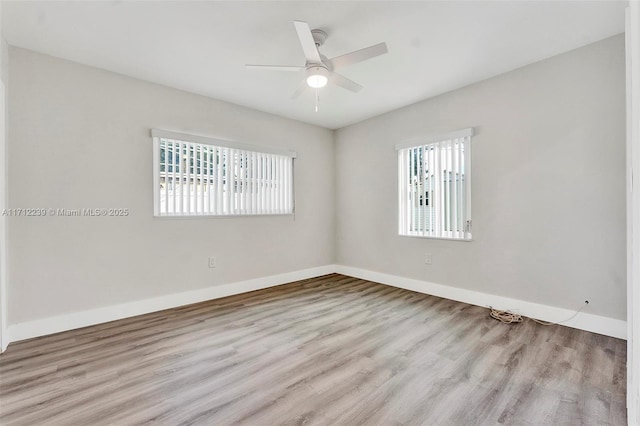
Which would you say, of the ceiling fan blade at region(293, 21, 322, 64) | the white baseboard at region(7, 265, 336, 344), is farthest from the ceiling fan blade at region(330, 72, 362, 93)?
the white baseboard at region(7, 265, 336, 344)

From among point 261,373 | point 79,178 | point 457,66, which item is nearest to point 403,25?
point 457,66

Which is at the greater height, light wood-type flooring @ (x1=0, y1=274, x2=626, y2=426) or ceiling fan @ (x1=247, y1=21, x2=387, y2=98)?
ceiling fan @ (x1=247, y1=21, x2=387, y2=98)

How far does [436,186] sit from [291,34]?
8.12ft

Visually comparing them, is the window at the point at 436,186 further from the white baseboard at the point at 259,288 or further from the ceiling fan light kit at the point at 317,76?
the ceiling fan light kit at the point at 317,76

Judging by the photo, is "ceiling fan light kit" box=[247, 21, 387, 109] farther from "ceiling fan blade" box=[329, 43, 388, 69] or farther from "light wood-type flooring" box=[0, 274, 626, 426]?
"light wood-type flooring" box=[0, 274, 626, 426]

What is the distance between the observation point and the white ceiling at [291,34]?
2029 millimetres

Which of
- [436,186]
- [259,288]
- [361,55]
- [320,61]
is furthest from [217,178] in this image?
[436,186]

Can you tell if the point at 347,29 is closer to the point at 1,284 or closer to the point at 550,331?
the point at 550,331

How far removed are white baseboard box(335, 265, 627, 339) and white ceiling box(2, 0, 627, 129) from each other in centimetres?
245

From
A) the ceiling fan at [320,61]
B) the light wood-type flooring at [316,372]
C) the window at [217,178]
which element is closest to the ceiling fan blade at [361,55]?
the ceiling fan at [320,61]

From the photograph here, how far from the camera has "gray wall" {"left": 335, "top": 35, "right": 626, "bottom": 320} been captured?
243 centimetres

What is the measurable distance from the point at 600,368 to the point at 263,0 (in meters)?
3.48

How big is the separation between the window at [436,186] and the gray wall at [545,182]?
0.39 feet

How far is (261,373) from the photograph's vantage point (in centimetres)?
194
